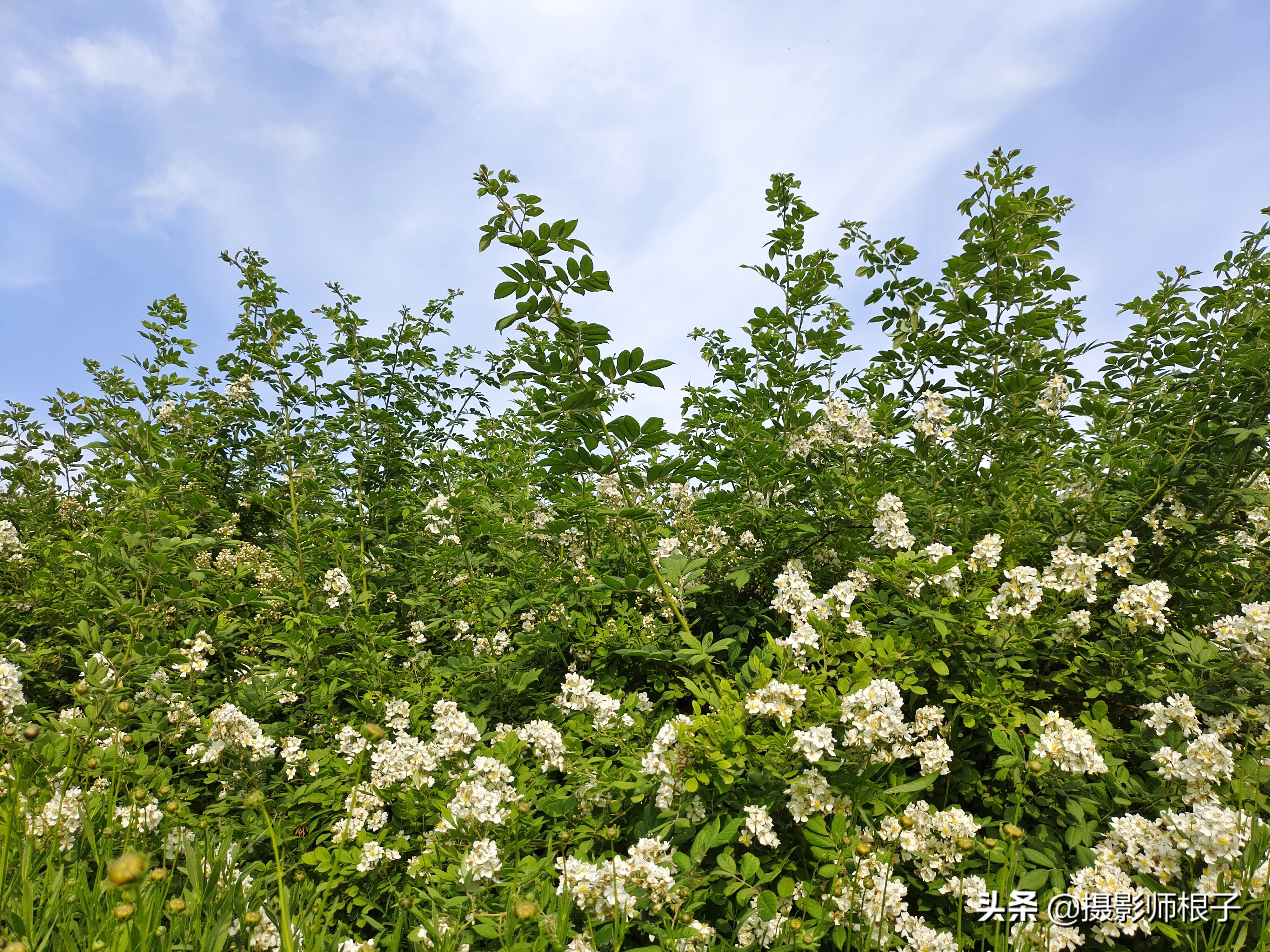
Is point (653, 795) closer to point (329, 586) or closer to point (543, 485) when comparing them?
point (329, 586)

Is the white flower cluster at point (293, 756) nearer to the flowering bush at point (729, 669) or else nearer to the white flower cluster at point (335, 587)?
the flowering bush at point (729, 669)

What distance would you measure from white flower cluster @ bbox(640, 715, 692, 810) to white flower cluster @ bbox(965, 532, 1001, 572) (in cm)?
125

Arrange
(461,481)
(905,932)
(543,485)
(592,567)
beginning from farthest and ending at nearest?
(543,485) < (461,481) < (592,567) < (905,932)

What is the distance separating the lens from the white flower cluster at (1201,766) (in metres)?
1.94

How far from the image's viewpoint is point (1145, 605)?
7.54ft

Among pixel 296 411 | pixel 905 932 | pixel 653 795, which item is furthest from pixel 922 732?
pixel 296 411

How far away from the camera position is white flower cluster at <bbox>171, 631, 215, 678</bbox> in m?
3.01

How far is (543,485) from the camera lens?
13.5 feet

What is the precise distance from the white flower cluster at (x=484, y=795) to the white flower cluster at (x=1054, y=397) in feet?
8.65

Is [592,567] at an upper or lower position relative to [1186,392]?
lower

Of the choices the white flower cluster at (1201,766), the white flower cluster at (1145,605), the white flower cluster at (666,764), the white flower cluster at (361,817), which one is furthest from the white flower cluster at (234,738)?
the white flower cluster at (1145,605)

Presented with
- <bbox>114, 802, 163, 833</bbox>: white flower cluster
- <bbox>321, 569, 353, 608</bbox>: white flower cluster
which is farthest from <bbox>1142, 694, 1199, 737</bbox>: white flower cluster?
<bbox>114, 802, 163, 833</bbox>: white flower cluster

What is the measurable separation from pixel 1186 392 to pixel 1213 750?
161cm

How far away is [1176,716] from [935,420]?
131 centimetres
